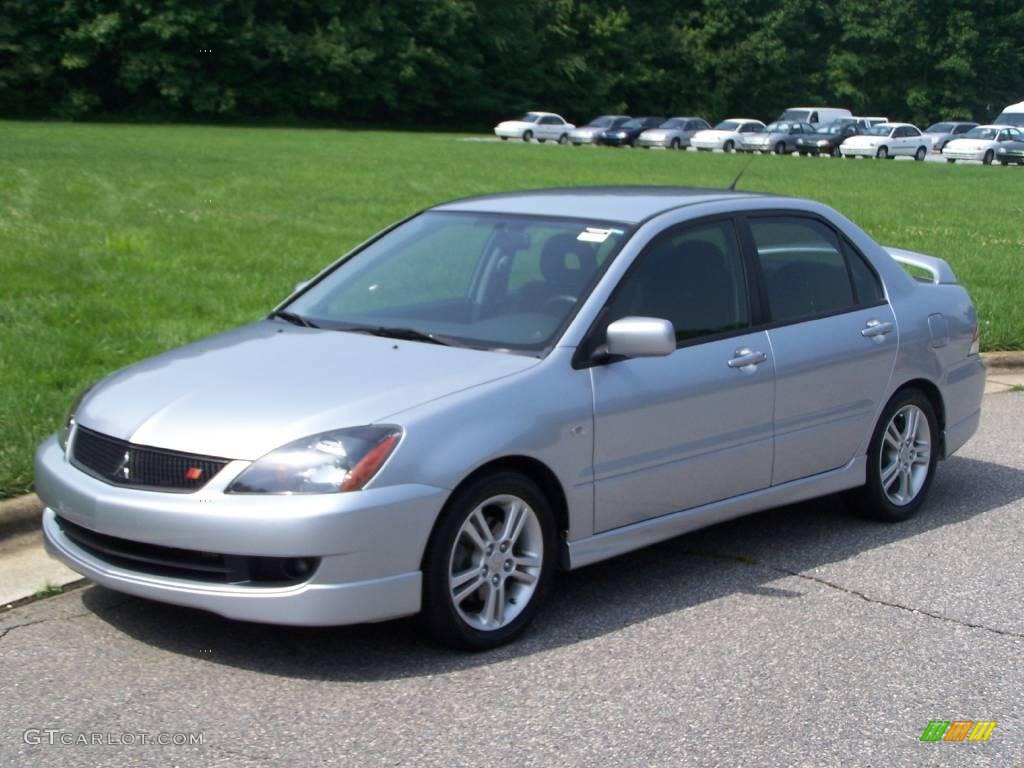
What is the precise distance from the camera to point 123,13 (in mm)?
66125

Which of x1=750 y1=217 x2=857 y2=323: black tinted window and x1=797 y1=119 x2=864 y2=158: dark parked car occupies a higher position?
x1=750 y1=217 x2=857 y2=323: black tinted window

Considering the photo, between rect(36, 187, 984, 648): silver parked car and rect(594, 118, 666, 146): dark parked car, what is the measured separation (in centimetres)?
5608

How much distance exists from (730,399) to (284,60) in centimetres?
6582

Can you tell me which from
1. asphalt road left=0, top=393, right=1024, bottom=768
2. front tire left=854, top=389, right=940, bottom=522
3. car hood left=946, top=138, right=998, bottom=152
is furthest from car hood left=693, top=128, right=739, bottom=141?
asphalt road left=0, top=393, right=1024, bottom=768

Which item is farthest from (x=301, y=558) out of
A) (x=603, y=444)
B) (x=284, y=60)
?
(x=284, y=60)

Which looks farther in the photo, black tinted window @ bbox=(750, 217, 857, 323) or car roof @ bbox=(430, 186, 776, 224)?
black tinted window @ bbox=(750, 217, 857, 323)

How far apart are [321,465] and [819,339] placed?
8.78 feet

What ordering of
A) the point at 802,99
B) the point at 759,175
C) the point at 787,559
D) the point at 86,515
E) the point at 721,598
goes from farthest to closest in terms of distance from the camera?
the point at 802,99, the point at 759,175, the point at 787,559, the point at 721,598, the point at 86,515

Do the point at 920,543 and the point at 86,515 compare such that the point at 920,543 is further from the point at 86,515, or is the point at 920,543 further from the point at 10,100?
the point at 10,100

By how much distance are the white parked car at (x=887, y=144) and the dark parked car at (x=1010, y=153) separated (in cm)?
497

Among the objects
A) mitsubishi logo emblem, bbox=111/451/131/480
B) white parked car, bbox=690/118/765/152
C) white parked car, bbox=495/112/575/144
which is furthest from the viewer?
white parked car, bbox=495/112/575/144

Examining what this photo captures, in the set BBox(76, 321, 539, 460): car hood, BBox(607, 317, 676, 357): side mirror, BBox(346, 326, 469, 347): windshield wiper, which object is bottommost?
BBox(76, 321, 539, 460): car hood

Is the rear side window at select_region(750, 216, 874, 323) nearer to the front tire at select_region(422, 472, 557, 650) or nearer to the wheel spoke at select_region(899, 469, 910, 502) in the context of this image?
the wheel spoke at select_region(899, 469, 910, 502)

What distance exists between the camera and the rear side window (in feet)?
21.6
